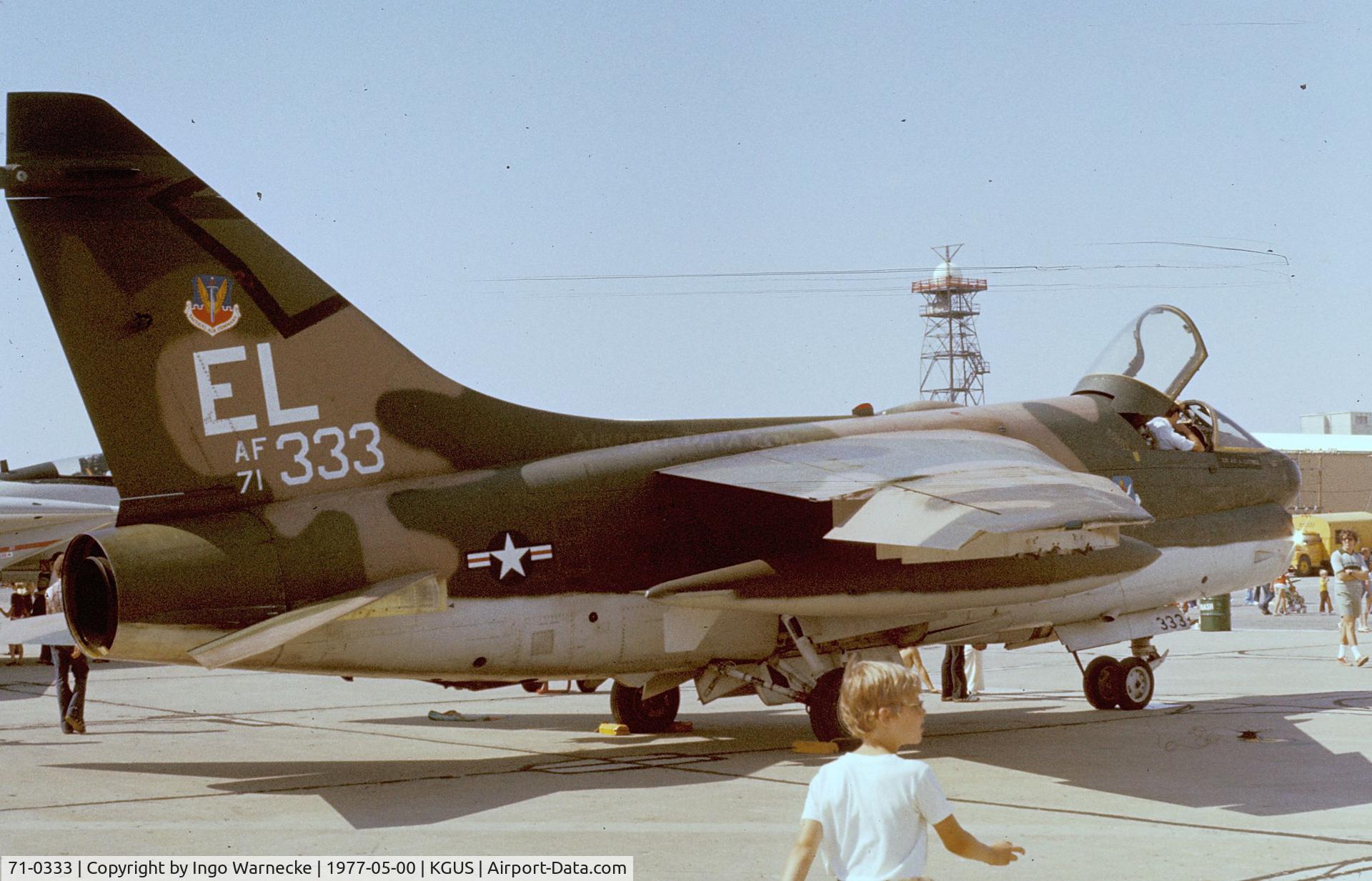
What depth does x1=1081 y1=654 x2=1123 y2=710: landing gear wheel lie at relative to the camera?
51.4ft

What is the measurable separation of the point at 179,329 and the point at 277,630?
104 inches

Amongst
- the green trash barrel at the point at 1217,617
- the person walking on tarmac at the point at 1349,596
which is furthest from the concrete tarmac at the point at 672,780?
the green trash barrel at the point at 1217,617

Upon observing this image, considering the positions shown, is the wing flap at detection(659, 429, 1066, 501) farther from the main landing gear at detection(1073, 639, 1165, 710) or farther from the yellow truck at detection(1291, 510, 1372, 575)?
the yellow truck at detection(1291, 510, 1372, 575)

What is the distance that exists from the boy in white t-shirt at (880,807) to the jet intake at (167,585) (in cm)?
710

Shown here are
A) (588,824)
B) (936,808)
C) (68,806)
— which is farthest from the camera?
(68,806)

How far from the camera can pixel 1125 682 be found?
15617 mm

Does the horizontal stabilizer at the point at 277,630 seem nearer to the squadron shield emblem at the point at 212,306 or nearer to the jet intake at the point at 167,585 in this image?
the jet intake at the point at 167,585

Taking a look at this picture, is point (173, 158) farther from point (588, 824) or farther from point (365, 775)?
point (588, 824)

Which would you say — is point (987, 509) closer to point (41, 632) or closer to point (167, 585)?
point (167, 585)

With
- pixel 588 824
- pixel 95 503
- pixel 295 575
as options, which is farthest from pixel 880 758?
pixel 95 503

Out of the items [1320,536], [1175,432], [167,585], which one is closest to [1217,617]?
[1175,432]

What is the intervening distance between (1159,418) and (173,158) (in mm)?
10480

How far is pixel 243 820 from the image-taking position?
9242mm

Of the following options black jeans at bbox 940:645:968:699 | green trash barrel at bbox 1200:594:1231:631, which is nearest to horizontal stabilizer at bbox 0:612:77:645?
black jeans at bbox 940:645:968:699
